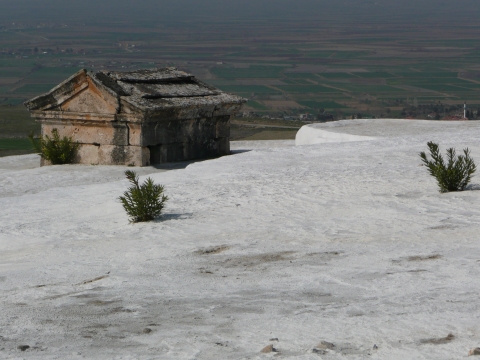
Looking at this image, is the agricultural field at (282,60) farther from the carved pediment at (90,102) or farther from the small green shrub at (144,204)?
the small green shrub at (144,204)

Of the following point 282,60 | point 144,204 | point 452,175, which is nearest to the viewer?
point 144,204

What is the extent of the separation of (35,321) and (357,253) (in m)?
A: 2.31

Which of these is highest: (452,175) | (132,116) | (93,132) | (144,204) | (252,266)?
(132,116)

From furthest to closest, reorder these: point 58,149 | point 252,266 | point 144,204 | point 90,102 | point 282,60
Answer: point 282,60 < point 58,149 < point 90,102 < point 144,204 < point 252,266

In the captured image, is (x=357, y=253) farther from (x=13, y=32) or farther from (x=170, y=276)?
(x=13, y=32)

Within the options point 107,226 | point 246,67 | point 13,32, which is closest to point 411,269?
point 107,226

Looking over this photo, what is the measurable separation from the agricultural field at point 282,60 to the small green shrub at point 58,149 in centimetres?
897

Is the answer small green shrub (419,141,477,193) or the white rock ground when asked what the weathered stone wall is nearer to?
the white rock ground

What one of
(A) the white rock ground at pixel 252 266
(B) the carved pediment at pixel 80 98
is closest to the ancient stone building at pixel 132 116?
(B) the carved pediment at pixel 80 98

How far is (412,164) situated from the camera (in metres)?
9.73

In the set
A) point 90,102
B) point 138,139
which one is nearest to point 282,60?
point 90,102

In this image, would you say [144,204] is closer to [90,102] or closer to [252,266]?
[252,266]

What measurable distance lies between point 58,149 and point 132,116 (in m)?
1.35

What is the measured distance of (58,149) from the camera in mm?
12594
